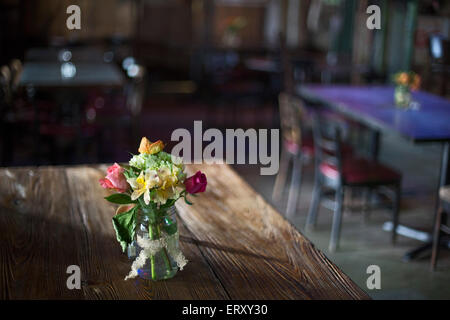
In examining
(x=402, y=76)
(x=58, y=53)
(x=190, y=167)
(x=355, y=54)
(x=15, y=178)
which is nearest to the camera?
(x=15, y=178)

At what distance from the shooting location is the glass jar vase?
159cm

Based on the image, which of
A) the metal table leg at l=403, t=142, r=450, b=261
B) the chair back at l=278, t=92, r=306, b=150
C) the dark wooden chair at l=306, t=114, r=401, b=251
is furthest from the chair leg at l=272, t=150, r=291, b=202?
the metal table leg at l=403, t=142, r=450, b=261

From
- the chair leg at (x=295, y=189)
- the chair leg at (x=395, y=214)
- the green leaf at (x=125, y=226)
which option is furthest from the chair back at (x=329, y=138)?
the green leaf at (x=125, y=226)

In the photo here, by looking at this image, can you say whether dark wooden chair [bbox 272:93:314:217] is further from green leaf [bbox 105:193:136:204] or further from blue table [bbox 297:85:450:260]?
green leaf [bbox 105:193:136:204]

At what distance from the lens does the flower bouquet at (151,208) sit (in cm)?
153

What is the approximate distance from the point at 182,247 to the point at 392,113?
2344mm

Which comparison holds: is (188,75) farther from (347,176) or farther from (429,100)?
(347,176)

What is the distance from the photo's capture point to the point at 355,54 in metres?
7.41

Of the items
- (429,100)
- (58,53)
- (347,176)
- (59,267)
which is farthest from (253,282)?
(58,53)

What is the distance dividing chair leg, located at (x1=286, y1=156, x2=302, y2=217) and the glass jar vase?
8.11 feet

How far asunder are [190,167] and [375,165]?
4.99 ft

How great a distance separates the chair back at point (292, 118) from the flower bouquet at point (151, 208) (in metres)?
2.17

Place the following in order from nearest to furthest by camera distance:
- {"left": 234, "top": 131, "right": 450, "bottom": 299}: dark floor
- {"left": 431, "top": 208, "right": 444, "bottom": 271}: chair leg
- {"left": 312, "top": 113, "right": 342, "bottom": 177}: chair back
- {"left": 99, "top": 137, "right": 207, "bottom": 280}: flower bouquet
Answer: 1. {"left": 99, "top": 137, "right": 207, "bottom": 280}: flower bouquet
2. {"left": 234, "top": 131, "right": 450, "bottom": 299}: dark floor
3. {"left": 431, "top": 208, "right": 444, "bottom": 271}: chair leg
4. {"left": 312, "top": 113, "right": 342, "bottom": 177}: chair back

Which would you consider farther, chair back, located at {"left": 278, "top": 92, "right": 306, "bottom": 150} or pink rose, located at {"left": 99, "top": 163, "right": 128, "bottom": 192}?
chair back, located at {"left": 278, "top": 92, "right": 306, "bottom": 150}
